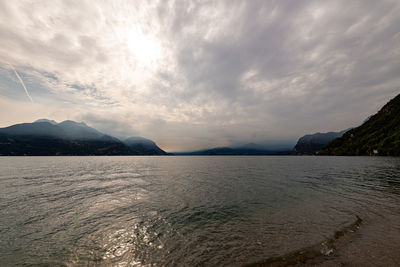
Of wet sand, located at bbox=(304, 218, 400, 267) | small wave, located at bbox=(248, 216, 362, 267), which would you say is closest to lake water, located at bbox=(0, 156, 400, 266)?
wet sand, located at bbox=(304, 218, 400, 267)

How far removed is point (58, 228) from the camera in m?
17.1

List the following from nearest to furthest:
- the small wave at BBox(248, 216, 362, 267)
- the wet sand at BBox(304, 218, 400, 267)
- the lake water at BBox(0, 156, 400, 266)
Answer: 1. the wet sand at BBox(304, 218, 400, 267)
2. the small wave at BBox(248, 216, 362, 267)
3. the lake water at BBox(0, 156, 400, 266)

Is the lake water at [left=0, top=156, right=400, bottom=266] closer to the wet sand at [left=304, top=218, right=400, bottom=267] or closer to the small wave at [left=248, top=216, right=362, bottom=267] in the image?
the wet sand at [left=304, top=218, right=400, bottom=267]

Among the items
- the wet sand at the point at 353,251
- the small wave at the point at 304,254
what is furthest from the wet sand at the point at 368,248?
the small wave at the point at 304,254

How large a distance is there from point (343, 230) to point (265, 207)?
8.99 meters

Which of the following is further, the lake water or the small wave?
the lake water

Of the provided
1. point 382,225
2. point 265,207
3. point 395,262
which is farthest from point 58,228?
point 382,225

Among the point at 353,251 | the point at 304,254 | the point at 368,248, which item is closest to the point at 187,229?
the point at 304,254

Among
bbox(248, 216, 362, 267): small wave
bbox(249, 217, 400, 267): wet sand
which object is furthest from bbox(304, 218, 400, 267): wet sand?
bbox(248, 216, 362, 267): small wave

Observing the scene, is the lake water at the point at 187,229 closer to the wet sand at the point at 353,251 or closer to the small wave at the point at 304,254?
the wet sand at the point at 353,251

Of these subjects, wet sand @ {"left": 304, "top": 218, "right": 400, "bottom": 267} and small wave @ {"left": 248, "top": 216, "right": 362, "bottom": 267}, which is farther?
small wave @ {"left": 248, "top": 216, "right": 362, "bottom": 267}

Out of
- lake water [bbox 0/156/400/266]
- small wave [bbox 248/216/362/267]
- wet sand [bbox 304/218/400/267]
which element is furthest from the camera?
lake water [bbox 0/156/400/266]

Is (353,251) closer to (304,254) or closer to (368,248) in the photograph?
(368,248)

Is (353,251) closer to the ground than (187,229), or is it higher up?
higher up
